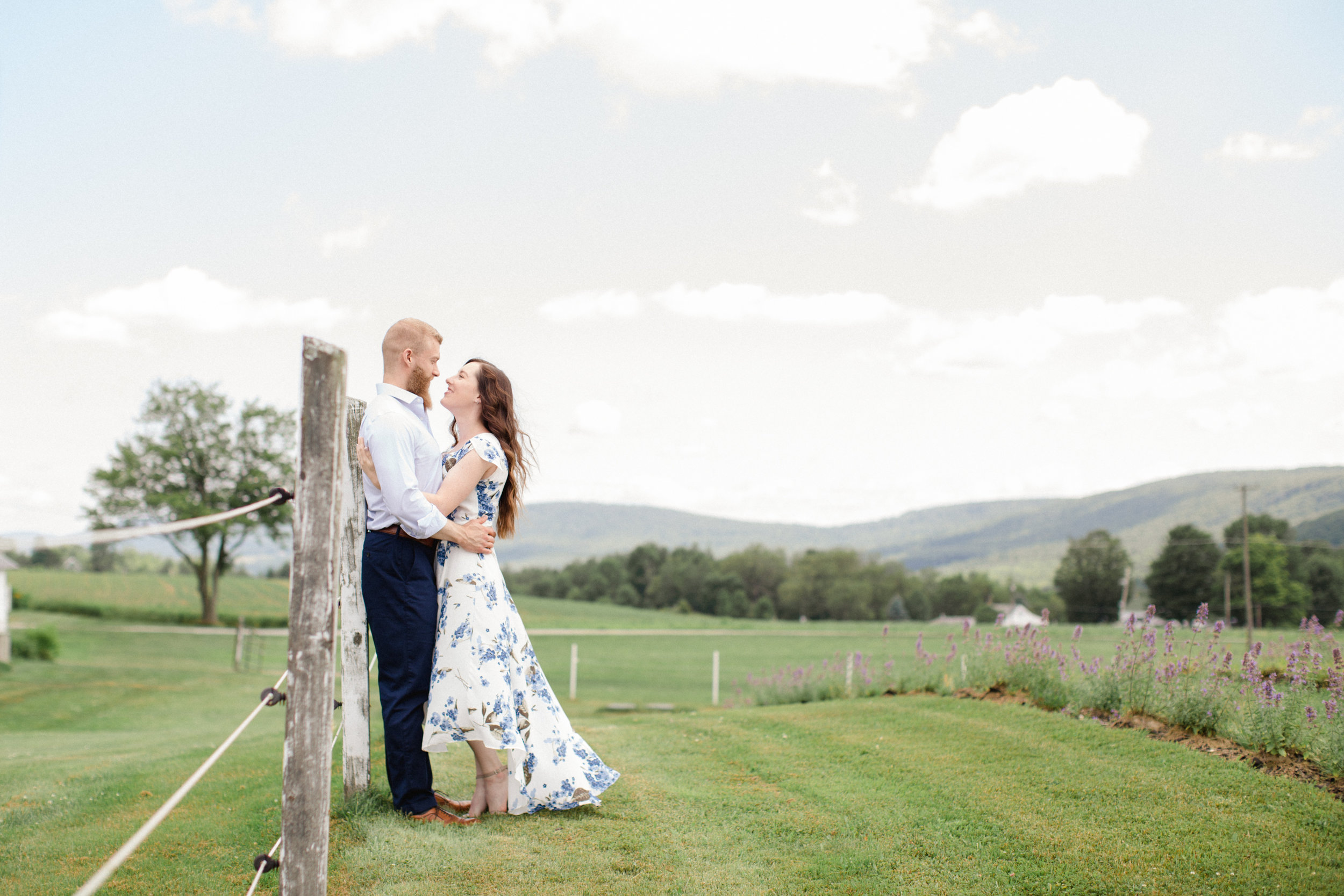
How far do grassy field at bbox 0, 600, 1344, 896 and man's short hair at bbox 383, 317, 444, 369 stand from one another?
1.99m

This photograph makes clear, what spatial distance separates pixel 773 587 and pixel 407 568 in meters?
110

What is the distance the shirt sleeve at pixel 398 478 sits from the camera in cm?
436

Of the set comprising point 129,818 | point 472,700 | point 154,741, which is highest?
point 472,700

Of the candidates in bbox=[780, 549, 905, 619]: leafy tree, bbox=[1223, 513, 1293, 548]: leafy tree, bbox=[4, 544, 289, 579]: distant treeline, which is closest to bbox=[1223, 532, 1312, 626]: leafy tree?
bbox=[1223, 513, 1293, 548]: leafy tree

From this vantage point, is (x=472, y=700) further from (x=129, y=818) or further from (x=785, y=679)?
(x=785, y=679)

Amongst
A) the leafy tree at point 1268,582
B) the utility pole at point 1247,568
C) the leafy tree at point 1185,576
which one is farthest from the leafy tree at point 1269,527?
the utility pole at point 1247,568

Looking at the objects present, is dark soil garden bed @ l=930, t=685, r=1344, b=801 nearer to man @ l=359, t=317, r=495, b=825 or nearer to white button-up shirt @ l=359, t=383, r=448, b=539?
man @ l=359, t=317, r=495, b=825

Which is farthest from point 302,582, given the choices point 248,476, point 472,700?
point 248,476

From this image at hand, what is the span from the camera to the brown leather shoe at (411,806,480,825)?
187 inches

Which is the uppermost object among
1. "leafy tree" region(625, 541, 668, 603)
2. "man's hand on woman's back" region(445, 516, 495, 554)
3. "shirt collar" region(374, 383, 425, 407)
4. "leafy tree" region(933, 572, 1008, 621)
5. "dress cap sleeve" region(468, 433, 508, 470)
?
"shirt collar" region(374, 383, 425, 407)

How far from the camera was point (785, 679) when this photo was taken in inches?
505

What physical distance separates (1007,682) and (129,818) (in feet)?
25.8

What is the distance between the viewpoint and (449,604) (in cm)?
477

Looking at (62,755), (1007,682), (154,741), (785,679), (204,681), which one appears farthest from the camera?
(204,681)
